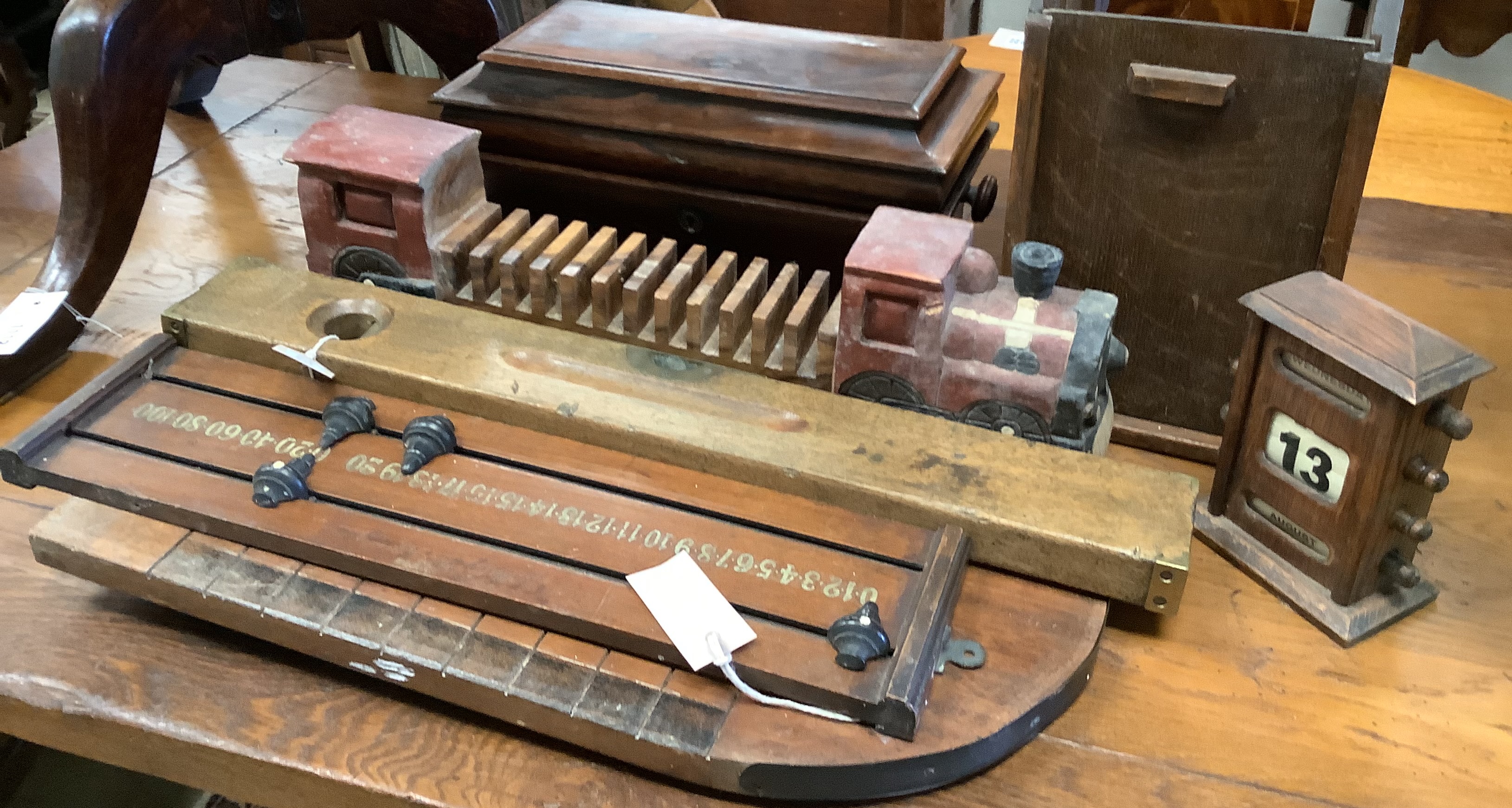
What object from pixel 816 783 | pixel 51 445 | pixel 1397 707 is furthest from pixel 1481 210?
pixel 51 445

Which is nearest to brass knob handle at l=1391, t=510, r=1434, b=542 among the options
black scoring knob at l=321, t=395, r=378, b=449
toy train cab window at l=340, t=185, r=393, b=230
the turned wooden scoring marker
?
the turned wooden scoring marker

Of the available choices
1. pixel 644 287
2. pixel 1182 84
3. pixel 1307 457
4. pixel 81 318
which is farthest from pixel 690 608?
pixel 81 318

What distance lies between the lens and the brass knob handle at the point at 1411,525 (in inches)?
33.7

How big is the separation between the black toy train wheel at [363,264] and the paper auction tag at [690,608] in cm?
51

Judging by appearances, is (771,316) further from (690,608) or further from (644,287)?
(690,608)

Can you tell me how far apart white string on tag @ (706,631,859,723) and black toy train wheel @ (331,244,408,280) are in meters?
0.59

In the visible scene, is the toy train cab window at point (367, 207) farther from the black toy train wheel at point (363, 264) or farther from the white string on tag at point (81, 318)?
the white string on tag at point (81, 318)

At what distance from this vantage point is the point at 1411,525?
2.81ft

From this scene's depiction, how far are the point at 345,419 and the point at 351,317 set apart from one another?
0.19 meters

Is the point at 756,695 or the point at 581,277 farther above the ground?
the point at 581,277

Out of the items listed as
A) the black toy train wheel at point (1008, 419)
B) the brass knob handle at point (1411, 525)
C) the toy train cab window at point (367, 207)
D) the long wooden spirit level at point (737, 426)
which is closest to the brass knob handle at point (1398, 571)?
the brass knob handle at point (1411, 525)

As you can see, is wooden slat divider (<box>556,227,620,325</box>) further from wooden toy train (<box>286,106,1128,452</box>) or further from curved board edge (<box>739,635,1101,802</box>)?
curved board edge (<box>739,635,1101,802</box>)

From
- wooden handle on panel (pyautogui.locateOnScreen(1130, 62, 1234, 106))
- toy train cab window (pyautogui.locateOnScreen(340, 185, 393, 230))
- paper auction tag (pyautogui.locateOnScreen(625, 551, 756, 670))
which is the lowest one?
paper auction tag (pyautogui.locateOnScreen(625, 551, 756, 670))

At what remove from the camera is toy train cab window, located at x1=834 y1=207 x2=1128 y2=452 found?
36.5 inches
